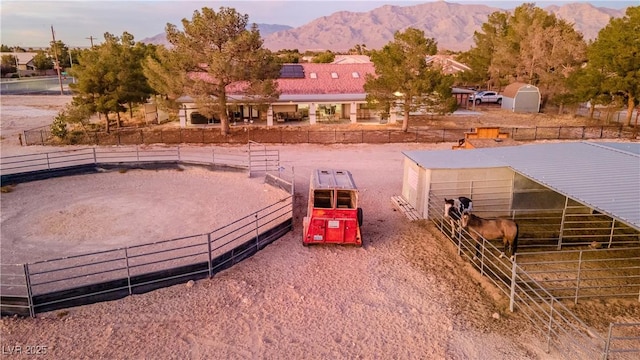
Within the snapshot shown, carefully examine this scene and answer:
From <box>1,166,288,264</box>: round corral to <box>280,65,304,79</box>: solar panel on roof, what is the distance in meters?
20.2

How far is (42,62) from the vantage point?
111 metres

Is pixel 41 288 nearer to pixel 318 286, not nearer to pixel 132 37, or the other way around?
pixel 318 286

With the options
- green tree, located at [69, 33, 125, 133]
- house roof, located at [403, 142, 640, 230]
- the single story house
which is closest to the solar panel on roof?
the single story house

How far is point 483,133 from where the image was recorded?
77.6ft

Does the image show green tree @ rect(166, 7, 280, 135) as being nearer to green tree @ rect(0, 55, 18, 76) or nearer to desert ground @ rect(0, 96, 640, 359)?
desert ground @ rect(0, 96, 640, 359)

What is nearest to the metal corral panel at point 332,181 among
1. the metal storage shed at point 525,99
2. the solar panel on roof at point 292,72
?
the solar panel on roof at point 292,72

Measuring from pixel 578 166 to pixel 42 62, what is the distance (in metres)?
126

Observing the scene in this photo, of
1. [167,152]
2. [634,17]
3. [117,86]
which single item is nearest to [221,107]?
[167,152]

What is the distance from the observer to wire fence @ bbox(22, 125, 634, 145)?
3125 cm

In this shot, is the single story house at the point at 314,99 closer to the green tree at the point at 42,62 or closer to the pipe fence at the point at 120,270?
the pipe fence at the point at 120,270

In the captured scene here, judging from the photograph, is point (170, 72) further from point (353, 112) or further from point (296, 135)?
point (353, 112)

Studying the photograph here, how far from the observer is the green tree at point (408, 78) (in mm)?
31547

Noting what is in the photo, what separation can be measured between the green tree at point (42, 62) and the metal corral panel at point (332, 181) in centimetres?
11938

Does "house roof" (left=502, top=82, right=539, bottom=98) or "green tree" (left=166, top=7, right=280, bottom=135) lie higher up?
"green tree" (left=166, top=7, right=280, bottom=135)
